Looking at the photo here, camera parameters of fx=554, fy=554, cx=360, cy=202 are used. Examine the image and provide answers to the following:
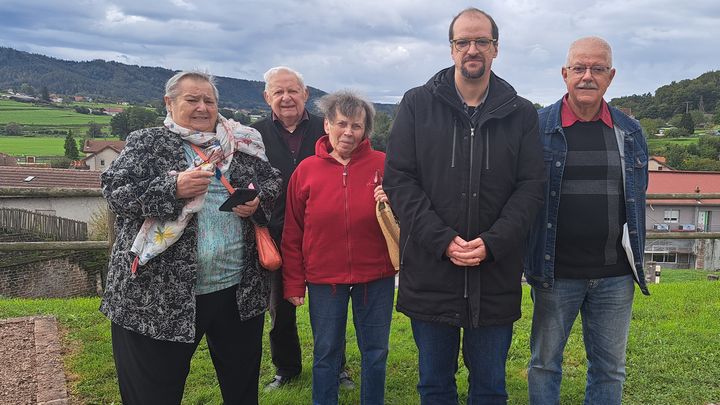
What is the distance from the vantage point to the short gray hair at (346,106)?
10.1 ft

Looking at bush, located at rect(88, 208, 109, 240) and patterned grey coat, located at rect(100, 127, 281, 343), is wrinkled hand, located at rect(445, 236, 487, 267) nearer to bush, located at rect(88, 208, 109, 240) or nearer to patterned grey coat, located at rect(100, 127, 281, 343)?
patterned grey coat, located at rect(100, 127, 281, 343)

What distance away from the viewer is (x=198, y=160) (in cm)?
273

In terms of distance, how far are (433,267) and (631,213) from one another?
1098mm

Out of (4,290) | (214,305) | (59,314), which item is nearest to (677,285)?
(214,305)

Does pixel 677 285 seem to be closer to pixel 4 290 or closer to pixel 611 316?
pixel 611 316

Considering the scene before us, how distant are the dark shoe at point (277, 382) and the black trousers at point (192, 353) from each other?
A: 30.6 inches

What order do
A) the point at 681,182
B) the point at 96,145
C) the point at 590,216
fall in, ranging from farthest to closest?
the point at 96,145, the point at 681,182, the point at 590,216

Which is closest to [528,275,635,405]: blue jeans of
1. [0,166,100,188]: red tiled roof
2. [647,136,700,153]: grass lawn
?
[0,166,100,188]: red tiled roof

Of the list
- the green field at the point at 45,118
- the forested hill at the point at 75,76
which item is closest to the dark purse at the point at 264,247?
the green field at the point at 45,118

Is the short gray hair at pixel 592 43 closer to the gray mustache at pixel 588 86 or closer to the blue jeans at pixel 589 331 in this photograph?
the gray mustache at pixel 588 86

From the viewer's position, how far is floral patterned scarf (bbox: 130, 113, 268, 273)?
8.44 ft

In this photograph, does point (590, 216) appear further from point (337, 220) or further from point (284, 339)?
point (284, 339)

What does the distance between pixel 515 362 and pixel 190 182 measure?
122 inches

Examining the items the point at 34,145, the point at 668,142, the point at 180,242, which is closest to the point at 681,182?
the point at 668,142
